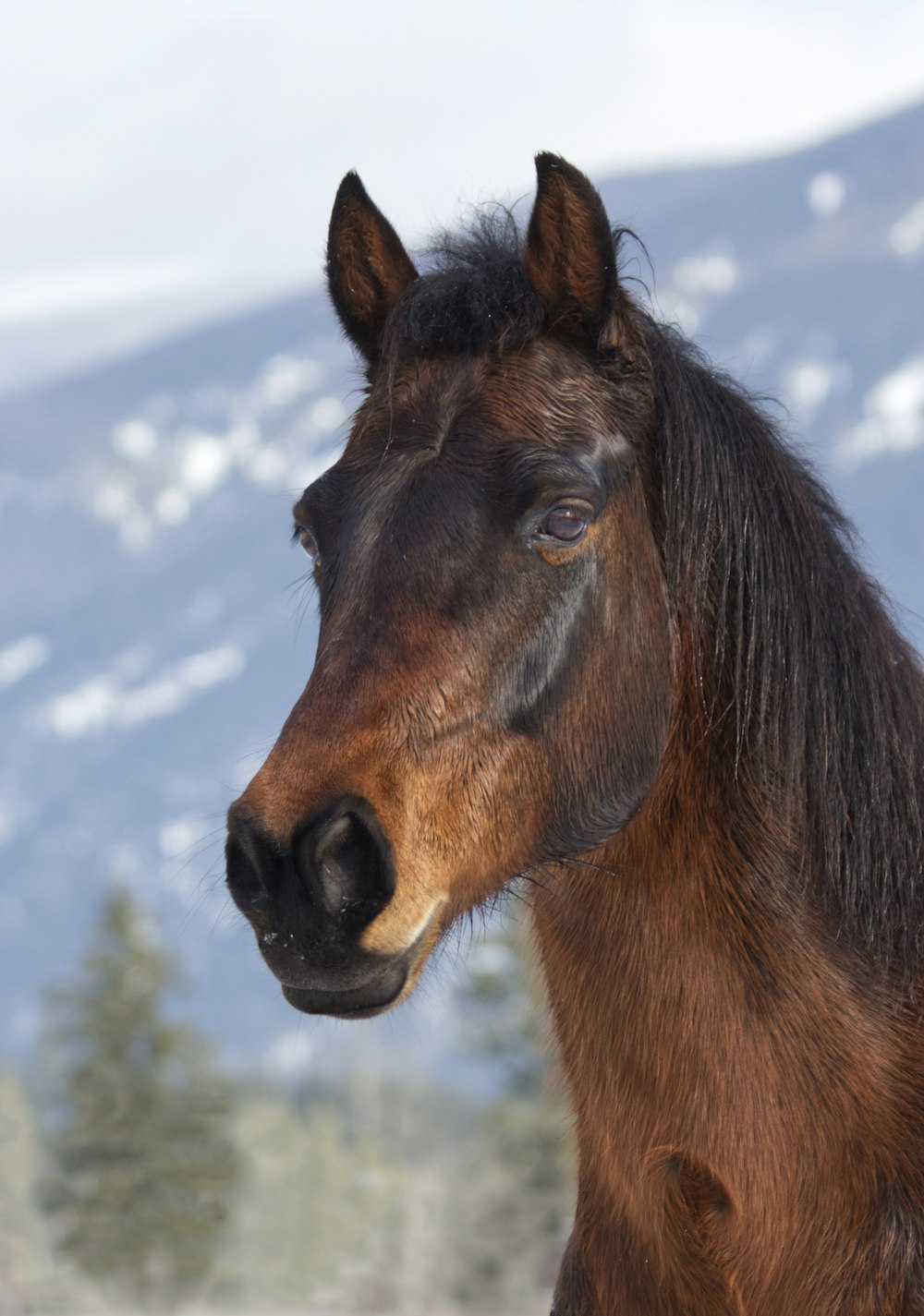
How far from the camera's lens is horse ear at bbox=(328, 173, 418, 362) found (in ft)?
11.8

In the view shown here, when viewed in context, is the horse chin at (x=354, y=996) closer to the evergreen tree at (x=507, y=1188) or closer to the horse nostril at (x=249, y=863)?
the horse nostril at (x=249, y=863)

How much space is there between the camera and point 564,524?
2938 mm

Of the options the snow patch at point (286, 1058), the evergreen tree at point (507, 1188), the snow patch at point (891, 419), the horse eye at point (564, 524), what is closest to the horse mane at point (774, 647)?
the horse eye at point (564, 524)

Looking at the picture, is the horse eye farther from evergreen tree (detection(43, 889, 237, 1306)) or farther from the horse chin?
evergreen tree (detection(43, 889, 237, 1306))

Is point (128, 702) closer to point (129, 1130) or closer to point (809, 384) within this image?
point (809, 384)

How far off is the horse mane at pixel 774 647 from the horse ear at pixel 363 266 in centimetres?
35

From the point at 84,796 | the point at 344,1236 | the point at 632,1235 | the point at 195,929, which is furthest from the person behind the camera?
the point at 84,796

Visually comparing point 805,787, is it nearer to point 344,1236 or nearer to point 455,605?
point 455,605

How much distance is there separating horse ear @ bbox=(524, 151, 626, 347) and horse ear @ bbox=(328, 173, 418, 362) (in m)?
0.54

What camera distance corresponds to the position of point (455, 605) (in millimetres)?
2820

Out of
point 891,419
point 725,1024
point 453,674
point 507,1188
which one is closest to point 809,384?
point 891,419

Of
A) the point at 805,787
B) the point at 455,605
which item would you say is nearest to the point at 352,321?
the point at 455,605

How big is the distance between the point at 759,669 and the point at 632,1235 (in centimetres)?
148

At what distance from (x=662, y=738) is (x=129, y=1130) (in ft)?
63.8
